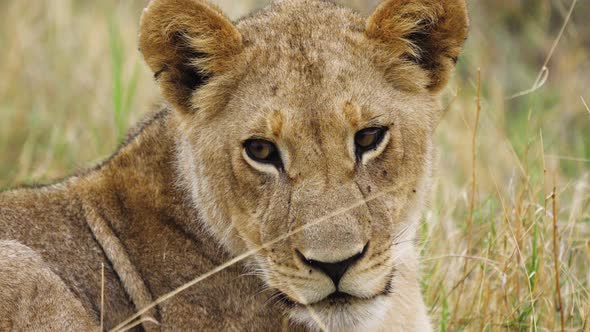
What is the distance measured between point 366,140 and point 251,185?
53 cm

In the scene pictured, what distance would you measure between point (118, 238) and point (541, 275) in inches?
83.9

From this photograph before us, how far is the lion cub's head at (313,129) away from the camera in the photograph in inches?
170

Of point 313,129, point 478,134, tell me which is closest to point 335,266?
point 313,129

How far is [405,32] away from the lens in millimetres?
4941

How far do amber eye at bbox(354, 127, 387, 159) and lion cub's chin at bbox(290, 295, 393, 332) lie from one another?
2.04 feet

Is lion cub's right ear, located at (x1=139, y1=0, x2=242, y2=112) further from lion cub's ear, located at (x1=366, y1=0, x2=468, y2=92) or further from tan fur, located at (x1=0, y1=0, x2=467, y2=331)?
lion cub's ear, located at (x1=366, y1=0, x2=468, y2=92)

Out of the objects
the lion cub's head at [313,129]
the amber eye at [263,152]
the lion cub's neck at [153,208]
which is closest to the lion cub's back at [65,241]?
the lion cub's neck at [153,208]

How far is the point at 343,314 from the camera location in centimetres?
430

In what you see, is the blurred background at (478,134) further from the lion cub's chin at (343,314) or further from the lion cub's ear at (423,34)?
the lion cub's chin at (343,314)

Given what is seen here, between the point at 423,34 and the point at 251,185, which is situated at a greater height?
the point at 423,34

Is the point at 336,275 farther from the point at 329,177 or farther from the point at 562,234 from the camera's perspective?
the point at 562,234

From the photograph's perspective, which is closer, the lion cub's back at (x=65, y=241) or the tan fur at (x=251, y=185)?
the tan fur at (x=251, y=185)

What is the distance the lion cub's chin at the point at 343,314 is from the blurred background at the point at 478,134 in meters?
0.76

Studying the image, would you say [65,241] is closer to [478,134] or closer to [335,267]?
[335,267]
